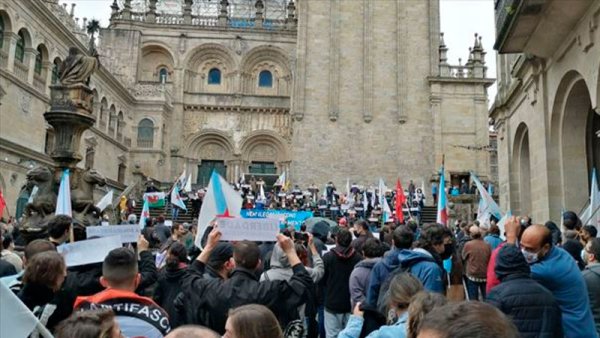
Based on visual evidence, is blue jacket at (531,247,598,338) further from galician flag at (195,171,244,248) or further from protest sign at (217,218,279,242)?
galician flag at (195,171,244,248)

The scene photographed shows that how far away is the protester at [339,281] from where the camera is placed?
612 centimetres

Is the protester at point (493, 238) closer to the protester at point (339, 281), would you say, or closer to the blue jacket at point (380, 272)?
the protester at point (339, 281)

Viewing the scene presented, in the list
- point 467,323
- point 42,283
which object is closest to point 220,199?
point 42,283

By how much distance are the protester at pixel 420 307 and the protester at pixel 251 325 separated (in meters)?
0.67

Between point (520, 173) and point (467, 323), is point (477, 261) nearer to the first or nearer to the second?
point (467, 323)

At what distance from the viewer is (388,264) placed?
4.82 m

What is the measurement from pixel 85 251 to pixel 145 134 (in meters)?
34.0

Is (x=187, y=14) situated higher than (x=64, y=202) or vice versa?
(x=187, y=14)

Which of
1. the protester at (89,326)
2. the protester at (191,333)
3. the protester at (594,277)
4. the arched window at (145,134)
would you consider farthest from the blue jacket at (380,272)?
the arched window at (145,134)

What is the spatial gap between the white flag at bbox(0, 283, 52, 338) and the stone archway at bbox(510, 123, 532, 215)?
15.0m

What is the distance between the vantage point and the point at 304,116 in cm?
3306

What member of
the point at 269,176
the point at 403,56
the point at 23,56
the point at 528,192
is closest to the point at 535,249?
the point at 528,192

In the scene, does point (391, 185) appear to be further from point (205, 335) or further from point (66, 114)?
point (205, 335)

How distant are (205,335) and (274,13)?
4679 centimetres
